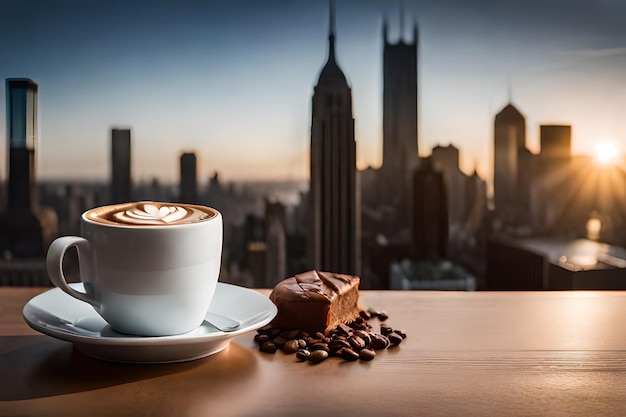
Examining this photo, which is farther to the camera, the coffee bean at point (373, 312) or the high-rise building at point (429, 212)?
the high-rise building at point (429, 212)

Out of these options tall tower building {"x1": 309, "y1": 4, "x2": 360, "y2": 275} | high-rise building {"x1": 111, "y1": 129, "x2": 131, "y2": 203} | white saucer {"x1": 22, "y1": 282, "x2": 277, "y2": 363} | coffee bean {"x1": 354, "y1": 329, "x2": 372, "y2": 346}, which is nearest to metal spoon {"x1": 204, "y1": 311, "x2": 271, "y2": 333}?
white saucer {"x1": 22, "y1": 282, "x2": 277, "y2": 363}

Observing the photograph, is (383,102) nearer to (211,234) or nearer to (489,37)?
(489,37)

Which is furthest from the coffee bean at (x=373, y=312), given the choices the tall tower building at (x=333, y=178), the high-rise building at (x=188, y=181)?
the high-rise building at (x=188, y=181)

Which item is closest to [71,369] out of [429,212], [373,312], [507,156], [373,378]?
[373,378]

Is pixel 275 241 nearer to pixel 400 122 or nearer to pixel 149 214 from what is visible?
pixel 400 122

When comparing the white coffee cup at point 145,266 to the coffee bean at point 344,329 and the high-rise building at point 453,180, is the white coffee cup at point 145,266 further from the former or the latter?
the high-rise building at point 453,180
